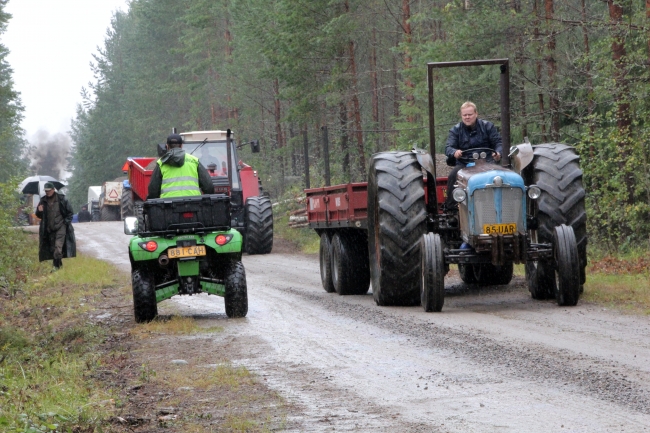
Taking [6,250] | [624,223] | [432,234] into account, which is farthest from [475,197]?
[6,250]

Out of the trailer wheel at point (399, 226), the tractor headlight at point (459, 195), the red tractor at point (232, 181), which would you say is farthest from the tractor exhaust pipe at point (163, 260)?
the red tractor at point (232, 181)

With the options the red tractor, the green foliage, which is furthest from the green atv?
the red tractor

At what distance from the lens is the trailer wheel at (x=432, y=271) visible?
10484 mm

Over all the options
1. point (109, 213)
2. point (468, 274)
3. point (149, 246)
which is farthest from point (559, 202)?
point (109, 213)

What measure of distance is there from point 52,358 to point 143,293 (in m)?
2.39

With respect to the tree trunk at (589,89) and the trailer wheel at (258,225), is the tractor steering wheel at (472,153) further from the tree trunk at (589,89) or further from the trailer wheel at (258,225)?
the trailer wheel at (258,225)

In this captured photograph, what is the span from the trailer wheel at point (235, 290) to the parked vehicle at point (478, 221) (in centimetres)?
163

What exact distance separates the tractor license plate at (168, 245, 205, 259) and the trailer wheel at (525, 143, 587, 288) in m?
3.90

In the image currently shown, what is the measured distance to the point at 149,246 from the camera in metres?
10.9

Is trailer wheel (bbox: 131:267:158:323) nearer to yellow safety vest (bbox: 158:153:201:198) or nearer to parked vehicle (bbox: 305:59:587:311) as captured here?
yellow safety vest (bbox: 158:153:201:198)

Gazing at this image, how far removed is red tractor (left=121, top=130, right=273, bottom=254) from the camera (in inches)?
894

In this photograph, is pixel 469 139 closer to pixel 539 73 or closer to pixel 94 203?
pixel 539 73

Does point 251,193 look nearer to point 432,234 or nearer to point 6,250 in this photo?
point 6,250

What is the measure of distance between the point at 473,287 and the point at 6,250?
10.5 meters
